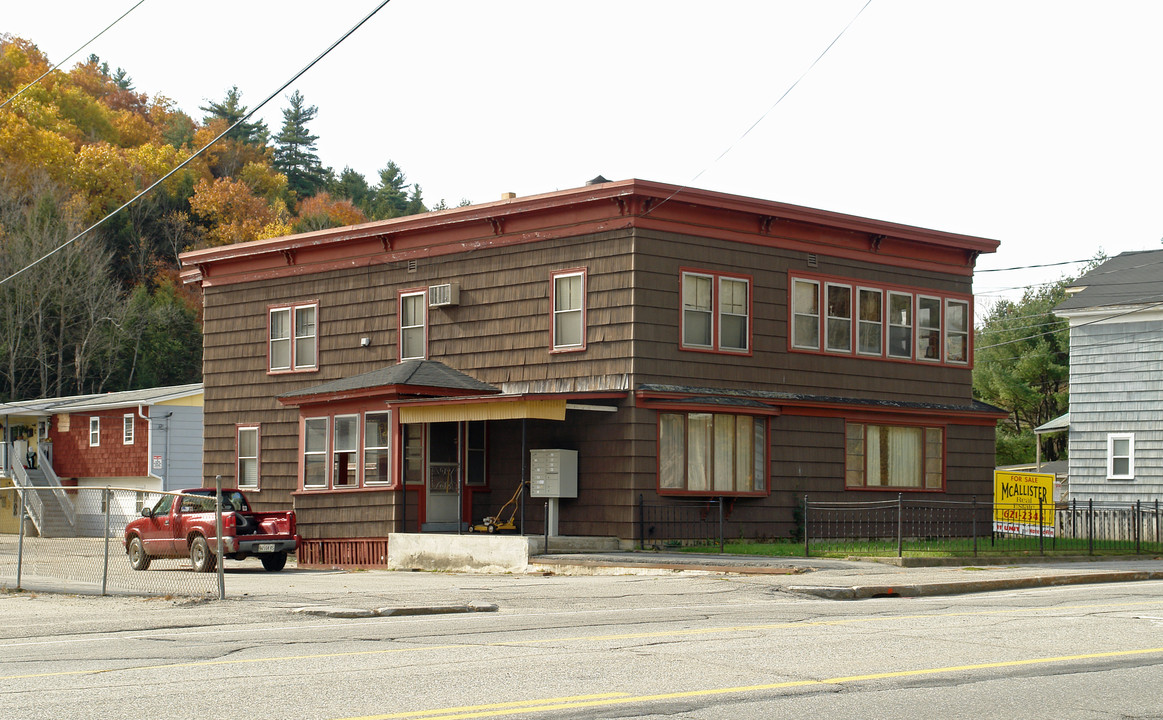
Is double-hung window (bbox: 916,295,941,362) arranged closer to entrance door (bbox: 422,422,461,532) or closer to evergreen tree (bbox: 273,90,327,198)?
entrance door (bbox: 422,422,461,532)

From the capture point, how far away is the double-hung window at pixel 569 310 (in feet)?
87.4

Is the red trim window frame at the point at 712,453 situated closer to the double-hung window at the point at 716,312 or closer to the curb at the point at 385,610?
the double-hung window at the point at 716,312

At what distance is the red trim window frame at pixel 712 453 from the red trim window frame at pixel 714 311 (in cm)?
144

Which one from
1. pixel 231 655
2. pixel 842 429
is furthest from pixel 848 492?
pixel 231 655

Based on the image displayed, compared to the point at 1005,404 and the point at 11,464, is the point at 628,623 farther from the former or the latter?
the point at 1005,404

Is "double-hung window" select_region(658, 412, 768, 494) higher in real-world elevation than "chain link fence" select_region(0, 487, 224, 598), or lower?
higher

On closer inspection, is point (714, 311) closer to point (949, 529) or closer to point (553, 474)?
point (553, 474)

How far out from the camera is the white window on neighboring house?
1459 inches

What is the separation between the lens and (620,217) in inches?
1019

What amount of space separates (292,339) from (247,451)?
3.18 metres

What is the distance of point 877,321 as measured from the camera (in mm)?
29891

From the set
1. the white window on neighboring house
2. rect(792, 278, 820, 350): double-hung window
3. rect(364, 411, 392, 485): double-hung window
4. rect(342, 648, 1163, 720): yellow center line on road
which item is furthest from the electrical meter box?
the white window on neighboring house

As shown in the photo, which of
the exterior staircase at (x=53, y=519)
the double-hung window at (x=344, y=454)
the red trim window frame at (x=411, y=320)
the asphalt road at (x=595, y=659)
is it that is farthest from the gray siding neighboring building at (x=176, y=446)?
the asphalt road at (x=595, y=659)

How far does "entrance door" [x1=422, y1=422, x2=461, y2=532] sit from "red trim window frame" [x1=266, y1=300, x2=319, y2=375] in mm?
5020
